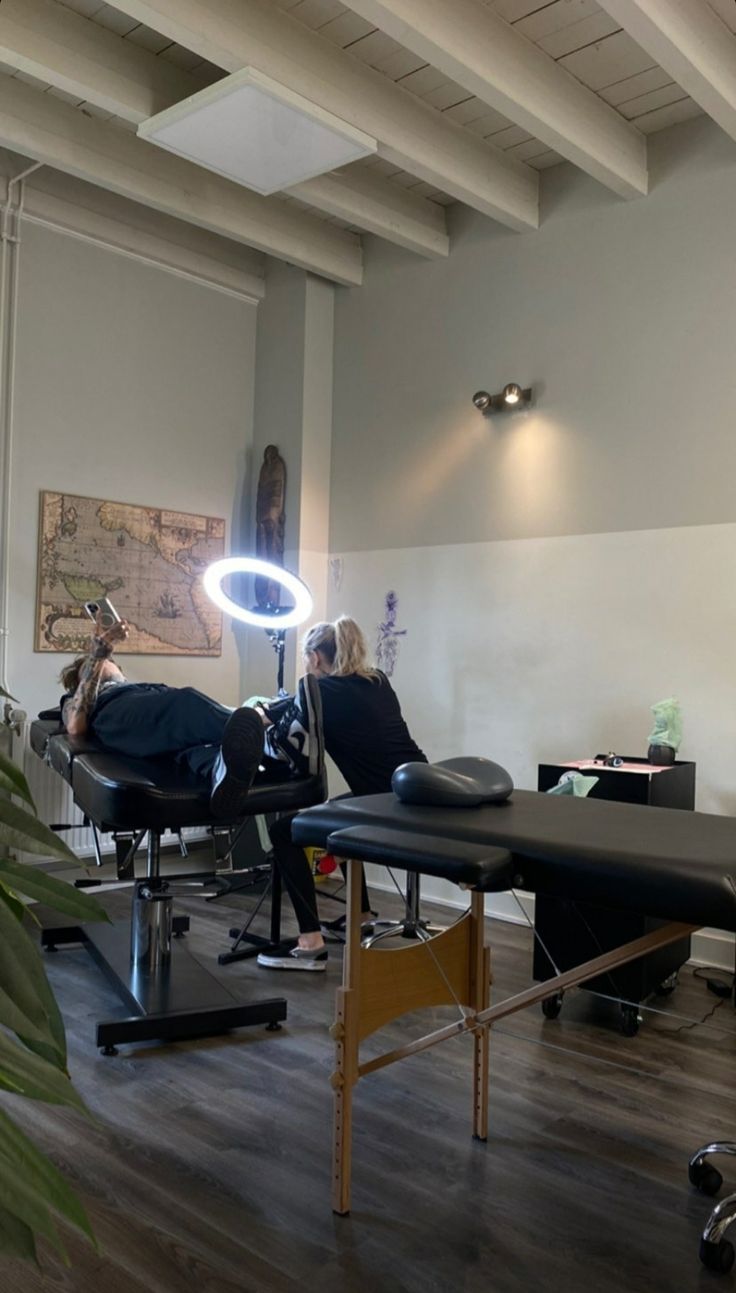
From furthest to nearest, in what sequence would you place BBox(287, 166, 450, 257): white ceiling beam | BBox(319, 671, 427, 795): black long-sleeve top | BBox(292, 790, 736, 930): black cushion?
BBox(287, 166, 450, 257): white ceiling beam < BBox(319, 671, 427, 795): black long-sleeve top < BBox(292, 790, 736, 930): black cushion

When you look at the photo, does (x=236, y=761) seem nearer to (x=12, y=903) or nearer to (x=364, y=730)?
(x=364, y=730)

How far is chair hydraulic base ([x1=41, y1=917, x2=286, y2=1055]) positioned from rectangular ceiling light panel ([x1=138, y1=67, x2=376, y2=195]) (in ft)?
8.09

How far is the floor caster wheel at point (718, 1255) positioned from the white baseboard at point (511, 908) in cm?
99

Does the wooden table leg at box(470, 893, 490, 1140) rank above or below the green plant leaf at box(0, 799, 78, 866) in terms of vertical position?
below

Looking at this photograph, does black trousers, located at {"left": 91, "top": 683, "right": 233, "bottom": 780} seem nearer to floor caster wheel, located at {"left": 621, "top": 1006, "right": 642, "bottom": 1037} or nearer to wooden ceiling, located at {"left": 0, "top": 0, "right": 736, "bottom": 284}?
floor caster wheel, located at {"left": 621, "top": 1006, "right": 642, "bottom": 1037}

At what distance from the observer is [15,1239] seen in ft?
1.31

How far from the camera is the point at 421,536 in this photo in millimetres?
4293

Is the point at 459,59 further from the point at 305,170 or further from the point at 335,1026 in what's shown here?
the point at 335,1026

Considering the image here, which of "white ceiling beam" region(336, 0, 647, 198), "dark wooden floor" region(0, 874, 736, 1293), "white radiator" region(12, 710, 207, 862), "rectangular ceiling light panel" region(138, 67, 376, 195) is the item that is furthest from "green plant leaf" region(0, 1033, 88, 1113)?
"white radiator" region(12, 710, 207, 862)

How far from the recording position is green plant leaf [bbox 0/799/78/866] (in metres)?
0.54

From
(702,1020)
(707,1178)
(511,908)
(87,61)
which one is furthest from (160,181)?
(707,1178)

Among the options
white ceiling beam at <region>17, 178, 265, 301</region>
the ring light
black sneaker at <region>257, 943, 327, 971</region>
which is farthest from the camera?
white ceiling beam at <region>17, 178, 265, 301</region>

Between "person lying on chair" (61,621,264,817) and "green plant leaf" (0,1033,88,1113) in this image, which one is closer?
"green plant leaf" (0,1033,88,1113)

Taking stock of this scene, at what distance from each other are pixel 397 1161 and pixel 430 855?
0.79m
